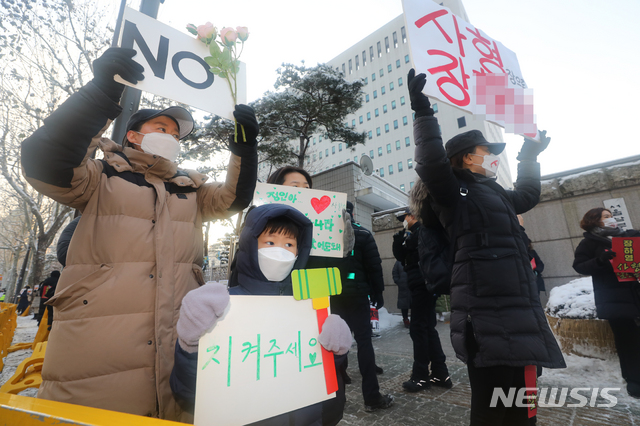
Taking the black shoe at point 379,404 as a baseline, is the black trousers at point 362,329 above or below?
above

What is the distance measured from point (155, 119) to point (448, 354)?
504 cm

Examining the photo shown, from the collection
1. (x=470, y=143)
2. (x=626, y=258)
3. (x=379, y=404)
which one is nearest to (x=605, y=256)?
(x=626, y=258)

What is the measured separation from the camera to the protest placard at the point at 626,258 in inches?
121

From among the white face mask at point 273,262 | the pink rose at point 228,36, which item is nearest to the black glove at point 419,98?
the pink rose at point 228,36

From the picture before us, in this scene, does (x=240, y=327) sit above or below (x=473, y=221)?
below

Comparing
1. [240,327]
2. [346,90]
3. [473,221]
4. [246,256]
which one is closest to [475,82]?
[473,221]

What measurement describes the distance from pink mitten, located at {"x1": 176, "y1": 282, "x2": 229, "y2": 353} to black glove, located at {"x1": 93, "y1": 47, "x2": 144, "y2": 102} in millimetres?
1039

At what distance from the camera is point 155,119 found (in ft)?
6.05

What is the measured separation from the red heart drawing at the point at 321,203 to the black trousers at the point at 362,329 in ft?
3.16

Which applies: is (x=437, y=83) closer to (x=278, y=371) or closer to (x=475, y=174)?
(x=475, y=174)

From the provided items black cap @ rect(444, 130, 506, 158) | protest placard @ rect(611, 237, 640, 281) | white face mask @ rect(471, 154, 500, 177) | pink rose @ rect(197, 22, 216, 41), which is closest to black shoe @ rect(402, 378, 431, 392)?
protest placard @ rect(611, 237, 640, 281)

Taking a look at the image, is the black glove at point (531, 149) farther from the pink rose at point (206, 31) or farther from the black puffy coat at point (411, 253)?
the pink rose at point (206, 31)

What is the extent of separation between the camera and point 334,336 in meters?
1.29

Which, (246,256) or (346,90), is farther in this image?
(346,90)
